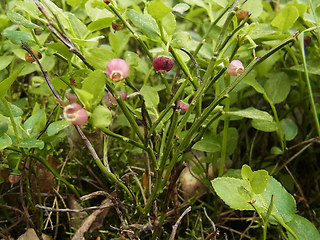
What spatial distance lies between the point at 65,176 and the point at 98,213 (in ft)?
0.57

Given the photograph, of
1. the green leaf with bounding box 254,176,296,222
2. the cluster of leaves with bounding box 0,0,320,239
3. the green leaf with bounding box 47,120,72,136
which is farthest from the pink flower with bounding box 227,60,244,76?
the green leaf with bounding box 47,120,72,136

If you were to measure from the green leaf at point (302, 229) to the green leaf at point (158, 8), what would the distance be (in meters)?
0.47

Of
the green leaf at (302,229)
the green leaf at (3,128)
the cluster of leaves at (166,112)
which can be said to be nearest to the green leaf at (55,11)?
the cluster of leaves at (166,112)

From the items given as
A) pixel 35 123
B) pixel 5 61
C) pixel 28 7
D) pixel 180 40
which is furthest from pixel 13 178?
pixel 180 40

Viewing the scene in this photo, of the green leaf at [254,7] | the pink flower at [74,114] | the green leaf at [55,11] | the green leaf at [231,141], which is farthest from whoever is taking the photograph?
the green leaf at [231,141]

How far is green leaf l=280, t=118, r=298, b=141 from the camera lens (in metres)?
0.94

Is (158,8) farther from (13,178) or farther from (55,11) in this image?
(13,178)

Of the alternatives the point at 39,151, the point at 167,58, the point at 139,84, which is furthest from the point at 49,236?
the point at 139,84

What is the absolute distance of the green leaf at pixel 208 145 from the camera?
31.7 inches

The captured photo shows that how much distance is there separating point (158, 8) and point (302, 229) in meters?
0.51

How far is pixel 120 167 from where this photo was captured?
1.02 metres

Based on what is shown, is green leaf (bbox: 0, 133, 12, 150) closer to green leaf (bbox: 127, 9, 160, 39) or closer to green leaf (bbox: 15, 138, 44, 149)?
green leaf (bbox: 15, 138, 44, 149)

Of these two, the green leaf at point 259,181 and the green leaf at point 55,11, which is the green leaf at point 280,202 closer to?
the green leaf at point 259,181

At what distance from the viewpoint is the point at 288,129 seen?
956 millimetres
